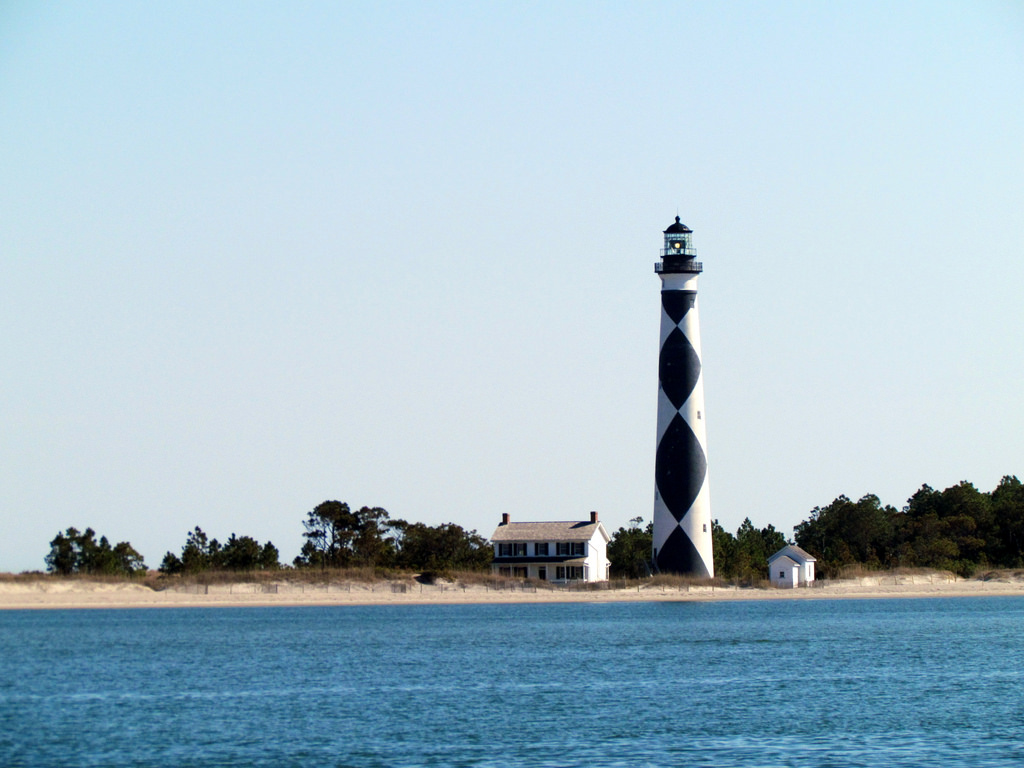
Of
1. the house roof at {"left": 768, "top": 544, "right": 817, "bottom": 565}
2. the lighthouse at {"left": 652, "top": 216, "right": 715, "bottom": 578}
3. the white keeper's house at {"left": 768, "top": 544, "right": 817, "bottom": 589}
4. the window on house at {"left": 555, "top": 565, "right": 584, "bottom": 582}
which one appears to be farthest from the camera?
the window on house at {"left": 555, "top": 565, "right": 584, "bottom": 582}

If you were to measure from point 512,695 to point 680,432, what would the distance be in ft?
125

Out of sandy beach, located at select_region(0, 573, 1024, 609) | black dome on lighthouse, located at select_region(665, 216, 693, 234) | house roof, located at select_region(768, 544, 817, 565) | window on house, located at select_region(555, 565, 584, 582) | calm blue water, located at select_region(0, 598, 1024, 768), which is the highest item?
black dome on lighthouse, located at select_region(665, 216, 693, 234)

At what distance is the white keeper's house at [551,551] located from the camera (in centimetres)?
8450

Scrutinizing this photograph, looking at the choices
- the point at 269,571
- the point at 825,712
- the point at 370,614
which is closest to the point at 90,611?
the point at 269,571

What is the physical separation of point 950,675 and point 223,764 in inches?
886

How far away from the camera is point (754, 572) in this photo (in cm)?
8650

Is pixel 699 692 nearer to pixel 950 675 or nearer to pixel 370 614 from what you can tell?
pixel 950 675

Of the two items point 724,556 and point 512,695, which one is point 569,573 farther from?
point 512,695

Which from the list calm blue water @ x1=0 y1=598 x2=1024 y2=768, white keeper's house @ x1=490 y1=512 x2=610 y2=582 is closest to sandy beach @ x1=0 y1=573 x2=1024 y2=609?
white keeper's house @ x1=490 y1=512 x2=610 y2=582

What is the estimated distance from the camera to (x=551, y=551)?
85.2 m

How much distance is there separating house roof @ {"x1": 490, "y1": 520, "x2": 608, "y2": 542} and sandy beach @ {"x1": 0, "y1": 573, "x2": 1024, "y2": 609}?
468 cm

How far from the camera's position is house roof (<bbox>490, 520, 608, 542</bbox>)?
84688mm

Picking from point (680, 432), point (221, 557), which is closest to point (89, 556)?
point (221, 557)

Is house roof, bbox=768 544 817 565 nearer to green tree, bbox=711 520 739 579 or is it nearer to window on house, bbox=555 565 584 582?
green tree, bbox=711 520 739 579
